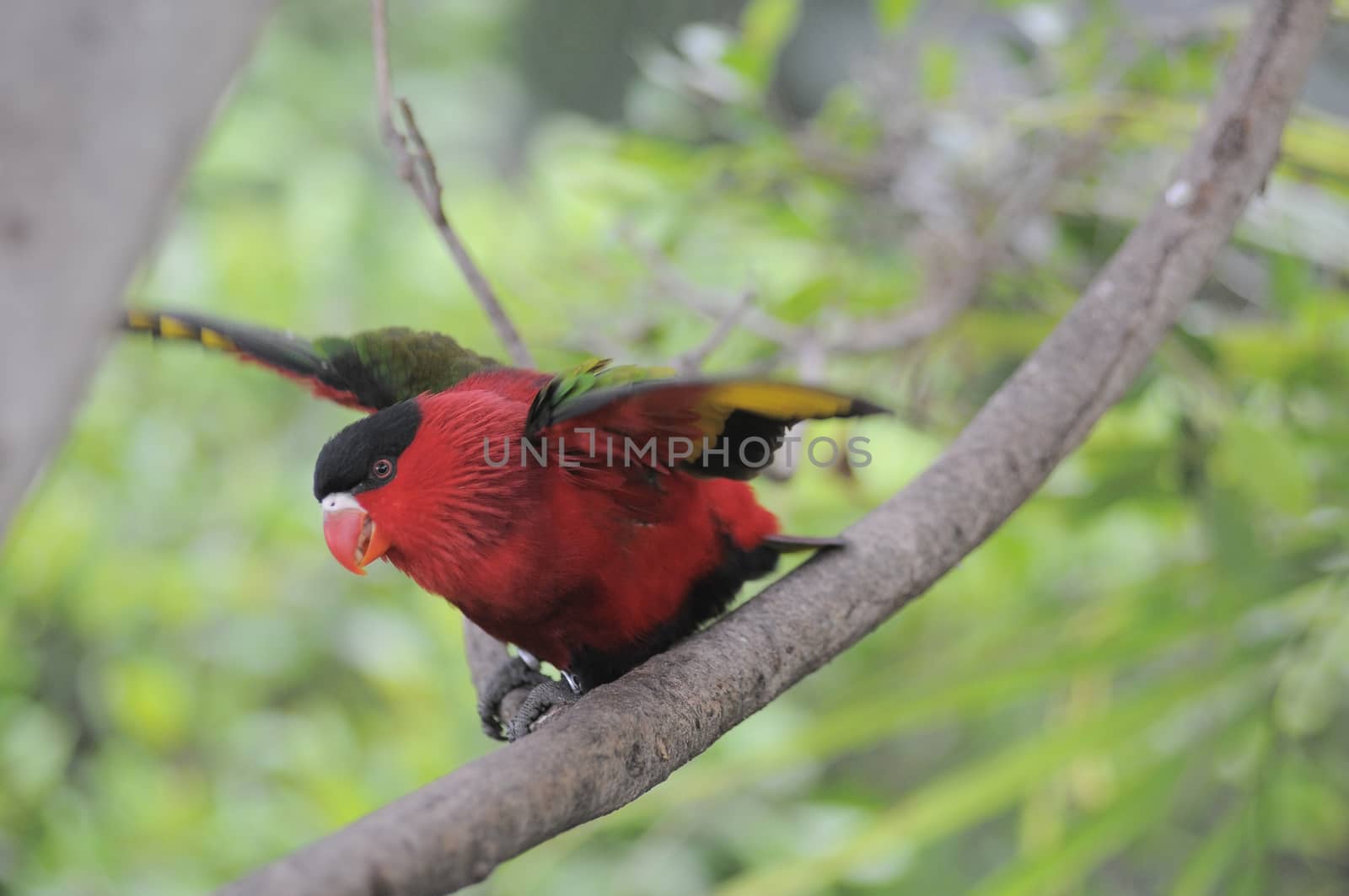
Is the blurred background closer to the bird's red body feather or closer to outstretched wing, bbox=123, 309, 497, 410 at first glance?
outstretched wing, bbox=123, 309, 497, 410

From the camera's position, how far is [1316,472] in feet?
4.07

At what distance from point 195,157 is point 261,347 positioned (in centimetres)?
39

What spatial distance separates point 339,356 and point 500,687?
11.0 inches

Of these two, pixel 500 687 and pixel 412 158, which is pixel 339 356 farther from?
pixel 500 687

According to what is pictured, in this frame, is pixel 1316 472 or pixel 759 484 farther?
pixel 759 484

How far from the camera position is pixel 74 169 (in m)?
0.40

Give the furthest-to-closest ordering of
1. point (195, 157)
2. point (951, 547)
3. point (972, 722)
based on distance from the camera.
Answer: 1. point (972, 722)
2. point (951, 547)
3. point (195, 157)

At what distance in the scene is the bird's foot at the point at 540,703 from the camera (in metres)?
0.75

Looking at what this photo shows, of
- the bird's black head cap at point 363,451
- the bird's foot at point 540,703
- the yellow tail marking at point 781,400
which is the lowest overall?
the bird's foot at point 540,703

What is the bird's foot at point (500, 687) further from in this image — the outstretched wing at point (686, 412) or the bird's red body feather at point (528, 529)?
the outstretched wing at point (686, 412)

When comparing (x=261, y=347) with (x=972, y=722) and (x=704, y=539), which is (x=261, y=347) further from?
(x=972, y=722)

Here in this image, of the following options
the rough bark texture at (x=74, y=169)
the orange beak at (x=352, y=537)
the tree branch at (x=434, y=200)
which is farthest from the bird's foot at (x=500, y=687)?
the rough bark texture at (x=74, y=169)

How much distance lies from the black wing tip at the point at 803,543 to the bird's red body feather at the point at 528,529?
93 millimetres

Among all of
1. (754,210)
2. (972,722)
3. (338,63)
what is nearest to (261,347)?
(754,210)
